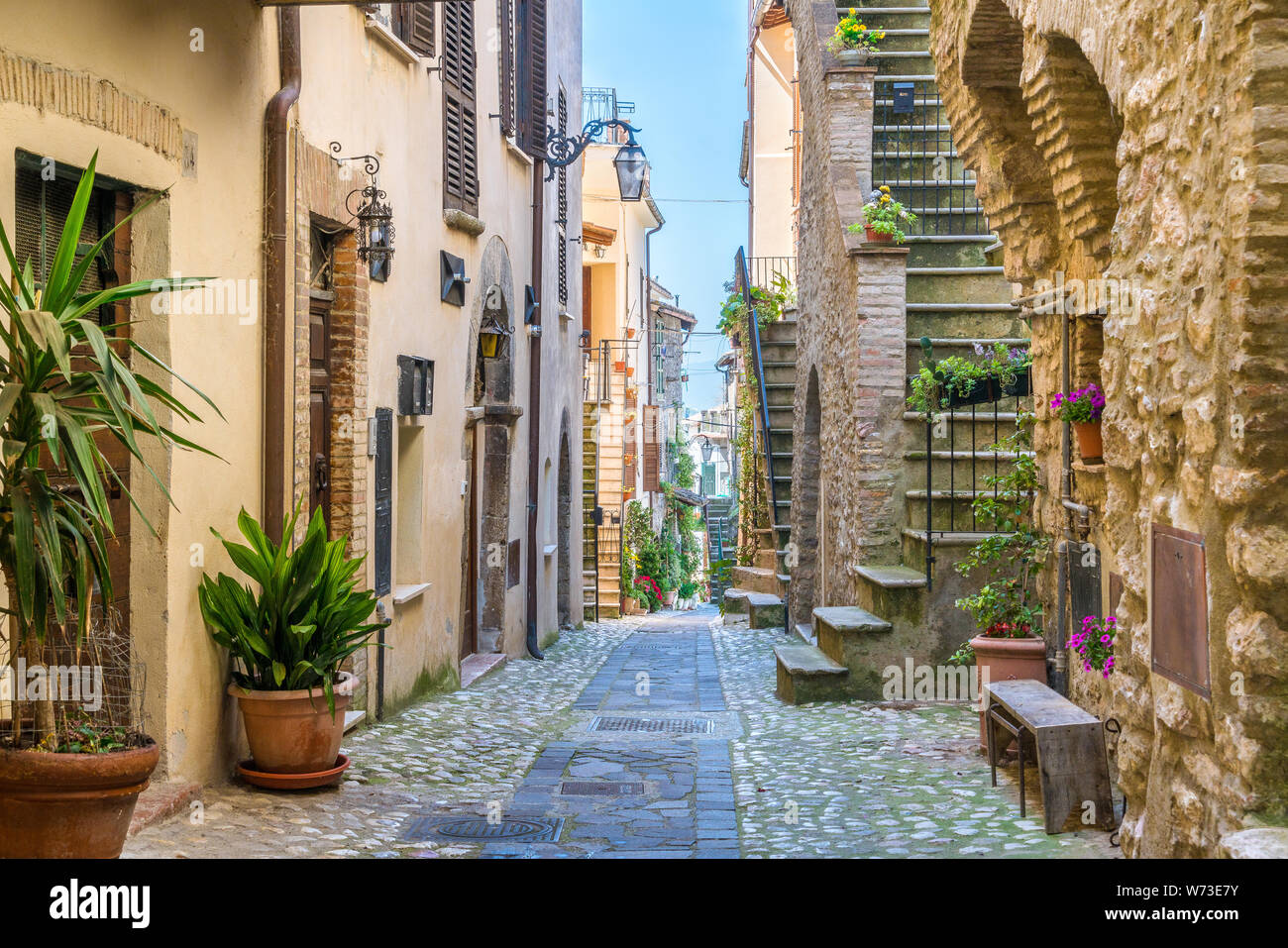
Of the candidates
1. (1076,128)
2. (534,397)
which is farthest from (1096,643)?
(534,397)

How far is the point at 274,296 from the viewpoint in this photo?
5.97 metres

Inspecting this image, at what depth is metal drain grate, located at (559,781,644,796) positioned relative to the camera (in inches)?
239

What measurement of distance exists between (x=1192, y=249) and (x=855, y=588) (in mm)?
6809

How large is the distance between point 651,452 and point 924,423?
19.5 metres

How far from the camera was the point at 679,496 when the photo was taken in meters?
32.4

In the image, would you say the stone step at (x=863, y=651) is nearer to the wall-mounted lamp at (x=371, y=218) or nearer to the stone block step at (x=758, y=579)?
the wall-mounted lamp at (x=371, y=218)

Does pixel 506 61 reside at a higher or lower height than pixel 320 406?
higher

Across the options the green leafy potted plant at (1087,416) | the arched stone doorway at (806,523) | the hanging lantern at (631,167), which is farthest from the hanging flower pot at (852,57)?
the green leafy potted plant at (1087,416)

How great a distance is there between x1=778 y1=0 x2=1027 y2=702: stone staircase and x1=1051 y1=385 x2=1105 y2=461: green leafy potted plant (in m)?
2.46

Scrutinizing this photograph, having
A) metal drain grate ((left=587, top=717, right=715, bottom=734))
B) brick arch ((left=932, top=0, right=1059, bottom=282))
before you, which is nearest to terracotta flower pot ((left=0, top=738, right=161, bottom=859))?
metal drain grate ((left=587, top=717, right=715, bottom=734))

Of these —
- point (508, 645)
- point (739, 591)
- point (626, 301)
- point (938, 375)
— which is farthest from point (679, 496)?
point (938, 375)

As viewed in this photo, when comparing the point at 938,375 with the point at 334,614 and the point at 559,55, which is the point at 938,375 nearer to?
the point at 334,614

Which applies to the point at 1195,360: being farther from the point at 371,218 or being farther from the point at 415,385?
the point at 415,385

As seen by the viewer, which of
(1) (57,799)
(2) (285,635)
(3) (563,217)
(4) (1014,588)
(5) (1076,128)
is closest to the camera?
(1) (57,799)
